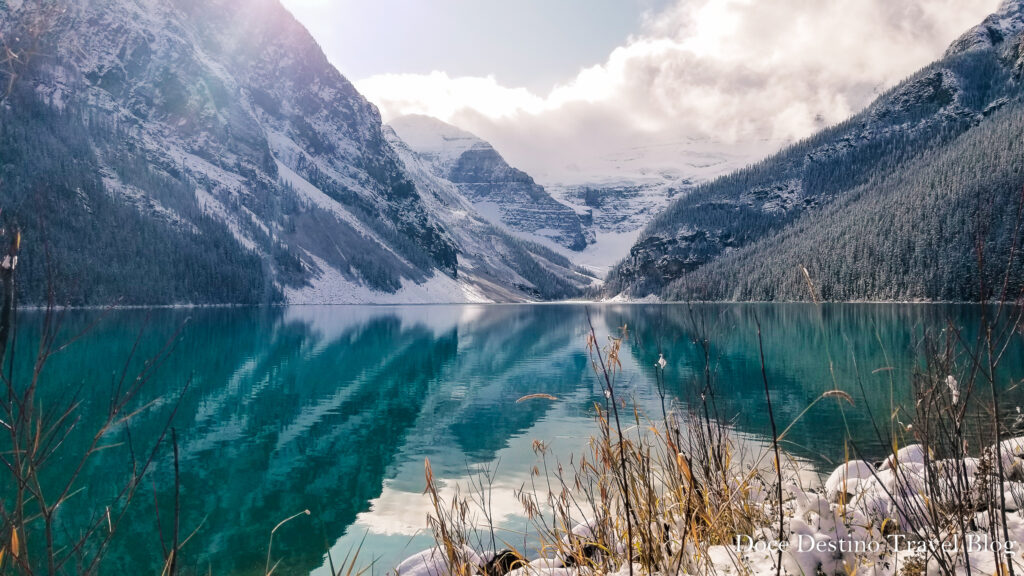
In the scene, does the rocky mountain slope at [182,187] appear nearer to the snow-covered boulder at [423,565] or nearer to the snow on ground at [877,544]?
the snow-covered boulder at [423,565]

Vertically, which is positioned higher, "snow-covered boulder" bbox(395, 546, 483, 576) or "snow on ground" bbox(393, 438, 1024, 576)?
"snow on ground" bbox(393, 438, 1024, 576)

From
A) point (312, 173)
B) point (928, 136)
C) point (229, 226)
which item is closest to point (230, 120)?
point (312, 173)

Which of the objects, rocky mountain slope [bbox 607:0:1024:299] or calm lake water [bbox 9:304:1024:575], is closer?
calm lake water [bbox 9:304:1024:575]

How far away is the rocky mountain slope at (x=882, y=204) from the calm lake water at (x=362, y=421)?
212 feet

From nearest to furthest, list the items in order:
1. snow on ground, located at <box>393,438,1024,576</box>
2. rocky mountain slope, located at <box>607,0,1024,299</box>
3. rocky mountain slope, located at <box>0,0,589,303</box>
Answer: snow on ground, located at <box>393,438,1024,576</box>
rocky mountain slope, located at <box>607,0,1024,299</box>
rocky mountain slope, located at <box>0,0,589,303</box>

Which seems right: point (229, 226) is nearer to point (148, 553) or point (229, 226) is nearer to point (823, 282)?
point (823, 282)

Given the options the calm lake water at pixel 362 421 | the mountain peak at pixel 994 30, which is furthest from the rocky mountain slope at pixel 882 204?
the calm lake water at pixel 362 421

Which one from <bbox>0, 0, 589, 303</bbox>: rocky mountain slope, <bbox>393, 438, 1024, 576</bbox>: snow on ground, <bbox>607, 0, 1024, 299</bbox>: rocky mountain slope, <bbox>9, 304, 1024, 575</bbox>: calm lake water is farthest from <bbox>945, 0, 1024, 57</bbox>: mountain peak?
<bbox>393, 438, 1024, 576</bbox>: snow on ground

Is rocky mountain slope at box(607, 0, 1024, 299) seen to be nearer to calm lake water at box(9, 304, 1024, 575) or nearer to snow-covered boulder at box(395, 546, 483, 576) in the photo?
calm lake water at box(9, 304, 1024, 575)

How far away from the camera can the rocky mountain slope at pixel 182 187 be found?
104000 mm

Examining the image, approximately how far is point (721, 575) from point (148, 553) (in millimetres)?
9543

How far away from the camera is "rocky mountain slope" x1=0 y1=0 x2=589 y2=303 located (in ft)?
341

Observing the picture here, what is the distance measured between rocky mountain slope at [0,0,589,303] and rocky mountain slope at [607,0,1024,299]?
2851 inches

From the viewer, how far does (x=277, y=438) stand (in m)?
16.1
